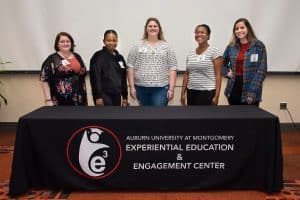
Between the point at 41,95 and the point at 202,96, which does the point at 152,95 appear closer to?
the point at 202,96

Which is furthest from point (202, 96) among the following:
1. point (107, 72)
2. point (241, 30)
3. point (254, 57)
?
point (107, 72)

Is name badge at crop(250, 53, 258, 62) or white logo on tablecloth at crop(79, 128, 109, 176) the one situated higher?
name badge at crop(250, 53, 258, 62)

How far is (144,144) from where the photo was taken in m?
2.20

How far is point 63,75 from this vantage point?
2793mm

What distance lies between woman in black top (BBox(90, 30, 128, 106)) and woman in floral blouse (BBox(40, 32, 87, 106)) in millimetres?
126

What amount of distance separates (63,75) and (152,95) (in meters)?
0.85

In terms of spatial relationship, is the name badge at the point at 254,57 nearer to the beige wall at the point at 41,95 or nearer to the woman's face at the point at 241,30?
the woman's face at the point at 241,30

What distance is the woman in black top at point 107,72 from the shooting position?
115 inches

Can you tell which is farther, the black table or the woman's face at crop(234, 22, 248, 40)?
the woman's face at crop(234, 22, 248, 40)

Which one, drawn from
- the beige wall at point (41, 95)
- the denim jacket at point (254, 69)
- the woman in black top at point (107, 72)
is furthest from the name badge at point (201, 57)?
the beige wall at point (41, 95)

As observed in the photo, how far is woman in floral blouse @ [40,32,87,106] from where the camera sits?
278 centimetres

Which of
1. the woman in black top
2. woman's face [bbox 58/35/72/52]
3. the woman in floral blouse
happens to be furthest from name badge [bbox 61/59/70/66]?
the woman in black top

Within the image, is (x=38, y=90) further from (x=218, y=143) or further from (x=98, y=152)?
(x=218, y=143)

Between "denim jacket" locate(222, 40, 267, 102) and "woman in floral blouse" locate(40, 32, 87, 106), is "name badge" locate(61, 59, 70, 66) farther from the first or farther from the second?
"denim jacket" locate(222, 40, 267, 102)
